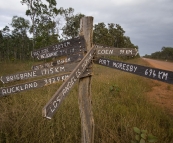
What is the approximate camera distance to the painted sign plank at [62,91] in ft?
4.23

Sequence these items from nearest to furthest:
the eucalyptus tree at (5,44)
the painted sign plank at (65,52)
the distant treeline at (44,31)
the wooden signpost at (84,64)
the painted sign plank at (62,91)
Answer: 1. the painted sign plank at (62,91)
2. the wooden signpost at (84,64)
3. the painted sign plank at (65,52)
4. the distant treeline at (44,31)
5. the eucalyptus tree at (5,44)

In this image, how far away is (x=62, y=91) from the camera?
1.43m

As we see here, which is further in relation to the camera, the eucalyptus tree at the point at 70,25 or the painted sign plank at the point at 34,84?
the eucalyptus tree at the point at 70,25

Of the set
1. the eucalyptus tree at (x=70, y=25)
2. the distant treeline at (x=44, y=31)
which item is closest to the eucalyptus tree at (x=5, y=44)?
the distant treeline at (x=44, y=31)

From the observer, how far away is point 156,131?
7.93 feet

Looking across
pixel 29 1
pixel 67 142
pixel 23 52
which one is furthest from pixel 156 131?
pixel 23 52

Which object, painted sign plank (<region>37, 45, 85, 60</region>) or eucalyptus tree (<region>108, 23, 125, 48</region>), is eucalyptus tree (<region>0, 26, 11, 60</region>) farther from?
painted sign plank (<region>37, 45, 85, 60</region>)

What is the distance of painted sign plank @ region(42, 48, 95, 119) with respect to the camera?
1290 millimetres

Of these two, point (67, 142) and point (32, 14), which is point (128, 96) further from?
point (32, 14)

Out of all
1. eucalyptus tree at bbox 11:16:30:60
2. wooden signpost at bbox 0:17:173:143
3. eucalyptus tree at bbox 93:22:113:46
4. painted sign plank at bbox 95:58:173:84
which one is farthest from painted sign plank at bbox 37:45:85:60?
eucalyptus tree at bbox 11:16:30:60

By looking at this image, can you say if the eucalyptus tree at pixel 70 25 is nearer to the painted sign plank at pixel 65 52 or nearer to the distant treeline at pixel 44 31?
the distant treeline at pixel 44 31

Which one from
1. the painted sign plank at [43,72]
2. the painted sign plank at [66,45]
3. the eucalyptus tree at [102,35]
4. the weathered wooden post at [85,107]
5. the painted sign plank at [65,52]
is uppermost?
the eucalyptus tree at [102,35]

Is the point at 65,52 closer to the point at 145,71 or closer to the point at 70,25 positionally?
the point at 145,71

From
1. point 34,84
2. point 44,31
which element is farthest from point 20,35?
point 34,84
